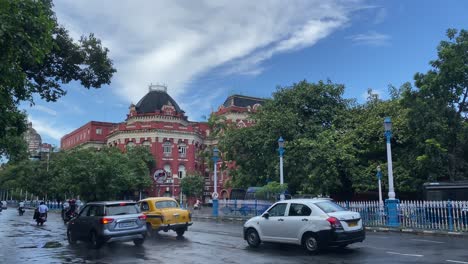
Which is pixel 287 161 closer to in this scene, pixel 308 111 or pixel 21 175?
pixel 308 111

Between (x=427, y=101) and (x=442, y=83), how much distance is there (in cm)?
133

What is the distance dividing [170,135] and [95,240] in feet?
167

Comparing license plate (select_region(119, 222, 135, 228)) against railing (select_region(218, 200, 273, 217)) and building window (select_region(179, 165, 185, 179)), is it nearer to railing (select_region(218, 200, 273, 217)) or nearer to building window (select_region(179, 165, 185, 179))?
railing (select_region(218, 200, 273, 217))

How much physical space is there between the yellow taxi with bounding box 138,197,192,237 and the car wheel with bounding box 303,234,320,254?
748cm

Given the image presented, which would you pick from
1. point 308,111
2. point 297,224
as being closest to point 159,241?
point 297,224

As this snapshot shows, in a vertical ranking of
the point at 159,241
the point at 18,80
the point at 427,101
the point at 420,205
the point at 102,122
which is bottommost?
the point at 159,241

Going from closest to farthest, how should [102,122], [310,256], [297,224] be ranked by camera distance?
[310,256], [297,224], [102,122]

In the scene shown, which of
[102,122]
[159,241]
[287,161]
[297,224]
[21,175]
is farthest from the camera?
[102,122]

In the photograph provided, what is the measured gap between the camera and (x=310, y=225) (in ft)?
39.3

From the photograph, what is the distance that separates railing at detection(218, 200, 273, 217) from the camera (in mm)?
30969

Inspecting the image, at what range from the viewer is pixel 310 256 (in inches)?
448

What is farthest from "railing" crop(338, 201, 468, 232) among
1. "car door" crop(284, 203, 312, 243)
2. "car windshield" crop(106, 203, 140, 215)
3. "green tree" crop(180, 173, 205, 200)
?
"green tree" crop(180, 173, 205, 200)

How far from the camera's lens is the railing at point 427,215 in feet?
60.8

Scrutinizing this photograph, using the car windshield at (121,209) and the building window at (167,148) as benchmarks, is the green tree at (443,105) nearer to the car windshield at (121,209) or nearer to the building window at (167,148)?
the car windshield at (121,209)
